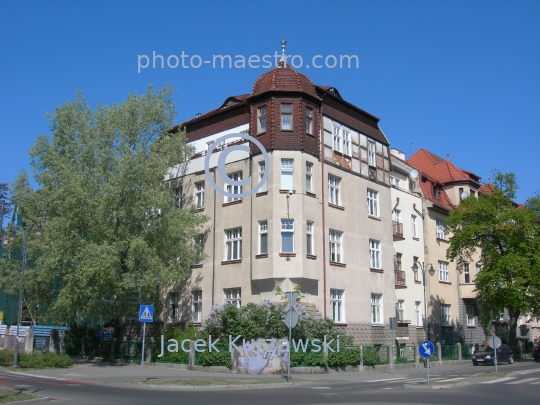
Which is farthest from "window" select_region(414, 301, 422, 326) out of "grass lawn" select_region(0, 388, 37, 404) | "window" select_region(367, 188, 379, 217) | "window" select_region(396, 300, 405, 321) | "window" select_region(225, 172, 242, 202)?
"grass lawn" select_region(0, 388, 37, 404)

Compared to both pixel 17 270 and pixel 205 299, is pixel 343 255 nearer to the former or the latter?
pixel 205 299

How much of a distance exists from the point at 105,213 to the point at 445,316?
90.5ft

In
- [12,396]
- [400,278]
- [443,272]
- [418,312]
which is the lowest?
[12,396]

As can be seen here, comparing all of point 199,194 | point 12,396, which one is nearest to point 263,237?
point 199,194

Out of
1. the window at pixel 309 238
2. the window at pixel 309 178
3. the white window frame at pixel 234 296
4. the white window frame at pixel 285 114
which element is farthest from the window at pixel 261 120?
the white window frame at pixel 234 296

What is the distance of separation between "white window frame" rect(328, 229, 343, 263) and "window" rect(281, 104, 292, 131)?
20.6 feet

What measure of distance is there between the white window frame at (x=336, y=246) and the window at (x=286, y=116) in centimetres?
627

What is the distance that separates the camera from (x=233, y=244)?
30984 millimetres

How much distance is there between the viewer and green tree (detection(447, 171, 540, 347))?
3794 centimetres

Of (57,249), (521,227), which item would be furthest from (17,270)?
(521,227)

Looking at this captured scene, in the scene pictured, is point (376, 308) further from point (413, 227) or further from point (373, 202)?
point (413, 227)

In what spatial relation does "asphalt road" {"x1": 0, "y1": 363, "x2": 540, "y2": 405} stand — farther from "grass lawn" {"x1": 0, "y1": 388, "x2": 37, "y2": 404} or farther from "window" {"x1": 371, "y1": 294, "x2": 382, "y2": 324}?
"window" {"x1": 371, "y1": 294, "x2": 382, "y2": 324}

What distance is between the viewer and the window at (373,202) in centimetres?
3497

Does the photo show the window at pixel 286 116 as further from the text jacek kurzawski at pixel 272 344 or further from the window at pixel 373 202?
the text jacek kurzawski at pixel 272 344
